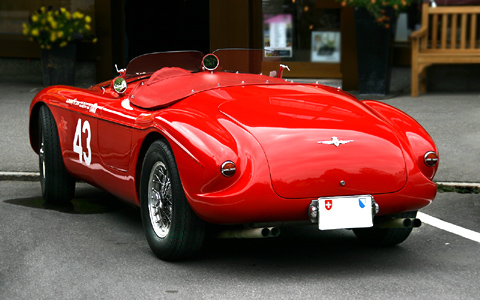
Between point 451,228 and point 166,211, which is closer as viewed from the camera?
point 166,211

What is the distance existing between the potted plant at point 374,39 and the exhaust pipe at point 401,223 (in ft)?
21.6

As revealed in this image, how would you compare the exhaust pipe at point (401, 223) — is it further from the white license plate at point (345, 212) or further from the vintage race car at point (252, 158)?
the white license plate at point (345, 212)

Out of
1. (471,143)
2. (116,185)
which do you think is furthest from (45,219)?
(471,143)

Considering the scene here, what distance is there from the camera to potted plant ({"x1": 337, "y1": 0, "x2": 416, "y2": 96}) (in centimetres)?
1109

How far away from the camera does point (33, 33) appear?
12.1 metres

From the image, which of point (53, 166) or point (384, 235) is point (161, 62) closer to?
point (53, 166)

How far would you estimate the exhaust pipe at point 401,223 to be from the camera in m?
4.76

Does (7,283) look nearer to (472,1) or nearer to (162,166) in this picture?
(162,166)

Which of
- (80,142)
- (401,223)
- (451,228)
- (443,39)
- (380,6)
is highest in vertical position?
(380,6)

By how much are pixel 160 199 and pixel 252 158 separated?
0.73 meters

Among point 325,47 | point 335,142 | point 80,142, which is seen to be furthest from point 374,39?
point 335,142

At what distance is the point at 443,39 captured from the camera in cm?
1136

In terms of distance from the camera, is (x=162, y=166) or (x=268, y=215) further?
(x=162, y=166)

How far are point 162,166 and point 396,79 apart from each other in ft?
25.8
